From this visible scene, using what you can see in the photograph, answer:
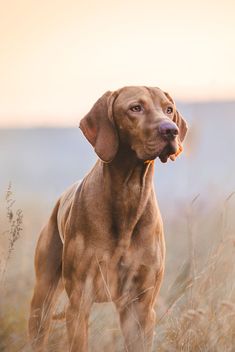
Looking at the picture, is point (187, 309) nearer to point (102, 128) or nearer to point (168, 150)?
point (168, 150)

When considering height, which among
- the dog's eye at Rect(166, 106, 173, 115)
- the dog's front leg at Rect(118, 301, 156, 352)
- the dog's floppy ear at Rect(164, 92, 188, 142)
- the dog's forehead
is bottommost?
the dog's front leg at Rect(118, 301, 156, 352)

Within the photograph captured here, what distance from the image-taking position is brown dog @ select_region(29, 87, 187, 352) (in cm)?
536

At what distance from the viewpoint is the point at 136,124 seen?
17.3 ft

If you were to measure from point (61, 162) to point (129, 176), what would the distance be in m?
5.55

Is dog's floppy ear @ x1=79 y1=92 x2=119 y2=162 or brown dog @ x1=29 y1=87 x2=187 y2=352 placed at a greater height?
dog's floppy ear @ x1=79 y1=92 x2=119 y2=162

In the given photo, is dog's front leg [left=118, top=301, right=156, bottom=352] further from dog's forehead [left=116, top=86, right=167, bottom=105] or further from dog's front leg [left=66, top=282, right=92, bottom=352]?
dog's forehead [left=116, top=86, right=167, bottom=105]

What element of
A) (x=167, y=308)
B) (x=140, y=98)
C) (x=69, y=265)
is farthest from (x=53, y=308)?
(x=140, y=98)

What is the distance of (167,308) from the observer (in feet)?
17.4

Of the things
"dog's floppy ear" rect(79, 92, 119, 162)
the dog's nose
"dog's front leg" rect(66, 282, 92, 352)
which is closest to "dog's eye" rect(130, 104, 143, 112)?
"dog's floppy ear" rect(79, 92, 119, 162)

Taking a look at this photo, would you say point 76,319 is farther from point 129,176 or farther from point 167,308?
point 129,176

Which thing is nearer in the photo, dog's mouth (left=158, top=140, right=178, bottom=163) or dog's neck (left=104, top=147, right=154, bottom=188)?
dog's mouth (left=158, top=140, right=178, bottom=163)

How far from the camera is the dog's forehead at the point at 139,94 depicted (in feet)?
17.6

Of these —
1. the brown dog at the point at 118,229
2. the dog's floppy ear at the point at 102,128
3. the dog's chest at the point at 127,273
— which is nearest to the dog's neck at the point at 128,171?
the brown dog at the point at 118,229

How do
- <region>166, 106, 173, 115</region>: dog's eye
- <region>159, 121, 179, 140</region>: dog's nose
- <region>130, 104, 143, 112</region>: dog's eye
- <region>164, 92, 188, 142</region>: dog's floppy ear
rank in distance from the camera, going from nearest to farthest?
<region>159, 121, 179, 140</region>: dog's nose < <region>130, 104, 143, 112</region>: dog's eye < <region>166, 106, 173, 115</region>: dog's eye < <region>164, 92, 188, 142</region>: dog's floppy ear
